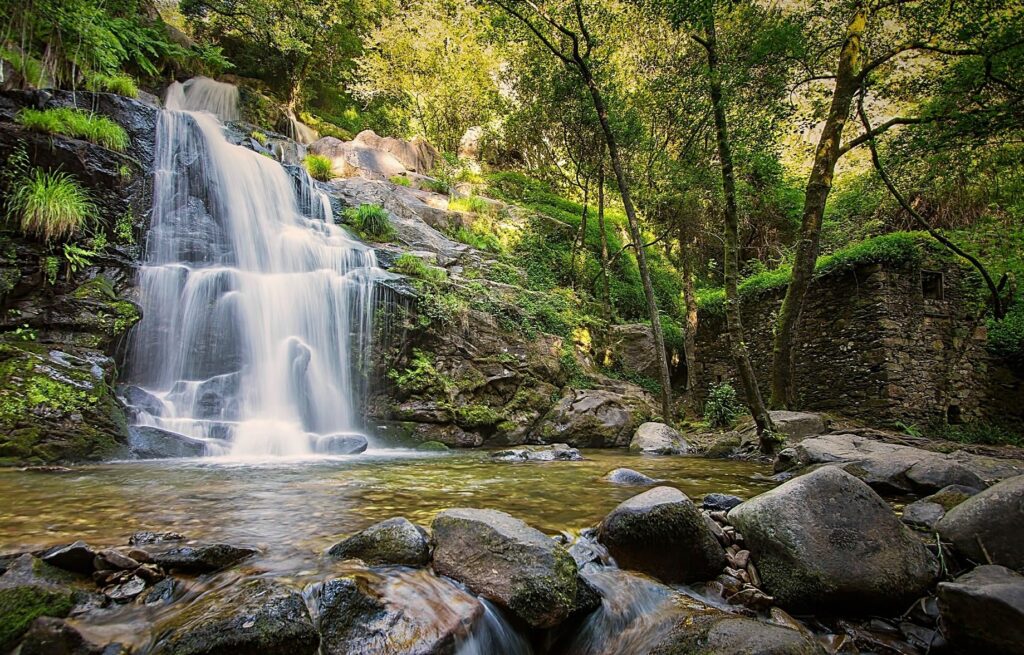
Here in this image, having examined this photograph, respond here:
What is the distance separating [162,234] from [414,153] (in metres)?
12.1

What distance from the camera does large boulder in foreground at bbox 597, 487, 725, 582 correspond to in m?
2.96

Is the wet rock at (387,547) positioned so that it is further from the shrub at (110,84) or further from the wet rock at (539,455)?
the shrub at (110,84)

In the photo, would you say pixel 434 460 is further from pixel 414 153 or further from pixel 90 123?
pixel 414 153

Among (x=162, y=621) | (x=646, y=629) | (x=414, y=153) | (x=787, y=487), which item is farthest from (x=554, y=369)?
(x=414, y=153)

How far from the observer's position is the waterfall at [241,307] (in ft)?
25.7

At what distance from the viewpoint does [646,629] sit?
2.45 meters

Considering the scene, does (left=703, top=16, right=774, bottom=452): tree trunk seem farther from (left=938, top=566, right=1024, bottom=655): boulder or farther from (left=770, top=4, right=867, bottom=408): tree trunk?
(left=938, top=566, right=1024, bottom=655): boulder

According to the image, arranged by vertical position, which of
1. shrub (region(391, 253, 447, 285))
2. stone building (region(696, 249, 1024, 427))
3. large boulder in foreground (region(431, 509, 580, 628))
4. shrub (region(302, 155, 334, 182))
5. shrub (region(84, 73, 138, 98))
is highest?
shrub (region(302, 155, 334, 182))

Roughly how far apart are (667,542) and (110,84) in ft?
47.7

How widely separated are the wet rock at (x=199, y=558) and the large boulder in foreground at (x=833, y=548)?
319 cm

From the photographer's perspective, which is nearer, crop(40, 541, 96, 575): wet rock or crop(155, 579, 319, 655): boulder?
crop(155, 579, 319, 655): boulder

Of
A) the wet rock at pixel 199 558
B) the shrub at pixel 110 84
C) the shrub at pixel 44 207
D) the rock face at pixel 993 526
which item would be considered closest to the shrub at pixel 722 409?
the rock face at pixel 993 526

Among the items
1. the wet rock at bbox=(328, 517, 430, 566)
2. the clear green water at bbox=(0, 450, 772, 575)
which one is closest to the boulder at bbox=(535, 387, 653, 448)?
the clear green water at bbox=(0, 450, 772, 575)

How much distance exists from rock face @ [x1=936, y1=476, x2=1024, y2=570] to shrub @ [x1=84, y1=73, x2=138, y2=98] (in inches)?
611
